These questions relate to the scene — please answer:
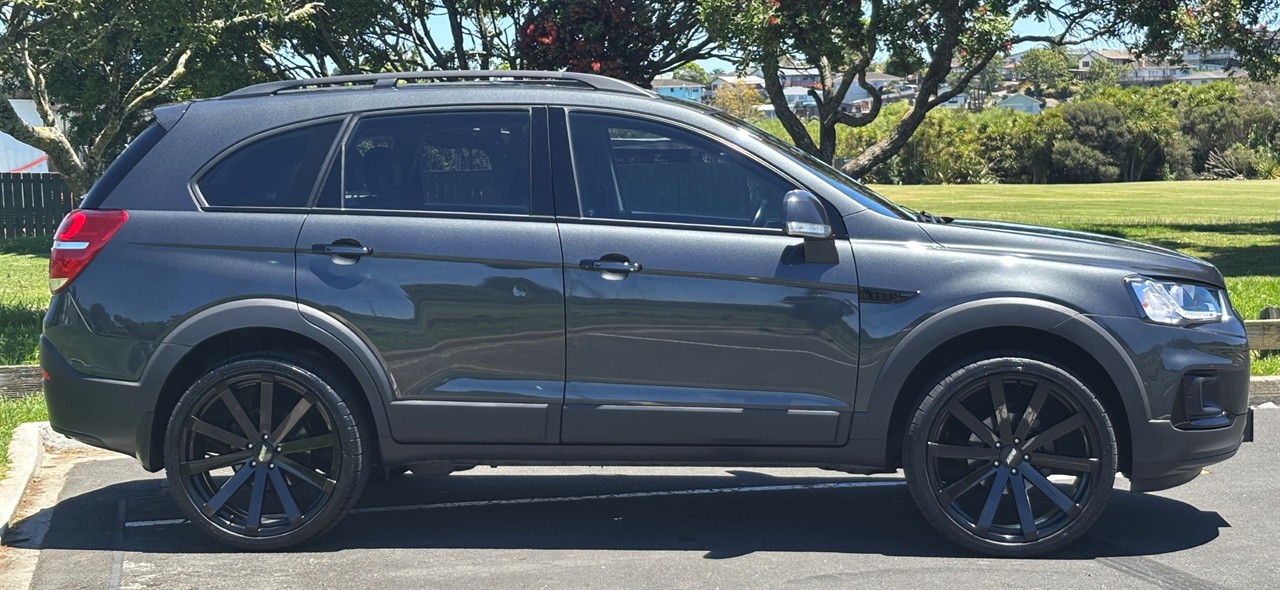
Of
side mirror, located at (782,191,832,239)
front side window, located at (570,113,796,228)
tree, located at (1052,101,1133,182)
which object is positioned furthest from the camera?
tree, located at (1052,101,1133,182)

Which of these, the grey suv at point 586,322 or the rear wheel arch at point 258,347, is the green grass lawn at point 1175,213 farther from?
the rear wheel arch at point 258,347

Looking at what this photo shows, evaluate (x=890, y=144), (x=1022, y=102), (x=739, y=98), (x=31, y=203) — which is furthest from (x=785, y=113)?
(x=1022, y=102)

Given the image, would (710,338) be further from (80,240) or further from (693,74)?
(693,74)

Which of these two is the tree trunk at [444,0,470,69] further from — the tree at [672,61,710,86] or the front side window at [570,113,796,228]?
the front side window at [570,113,796,228]

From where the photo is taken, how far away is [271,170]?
5598 mm

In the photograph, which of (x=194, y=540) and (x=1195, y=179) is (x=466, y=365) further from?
(x=1195, y=179)

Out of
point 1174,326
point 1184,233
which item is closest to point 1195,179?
point 1184,233

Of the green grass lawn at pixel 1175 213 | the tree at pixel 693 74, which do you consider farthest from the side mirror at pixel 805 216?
the tree at pixel 693 74

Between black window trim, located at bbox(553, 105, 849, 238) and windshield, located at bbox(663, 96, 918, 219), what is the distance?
0.43 feet

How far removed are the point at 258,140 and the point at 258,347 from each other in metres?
0.84

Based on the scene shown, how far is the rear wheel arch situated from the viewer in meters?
5.34

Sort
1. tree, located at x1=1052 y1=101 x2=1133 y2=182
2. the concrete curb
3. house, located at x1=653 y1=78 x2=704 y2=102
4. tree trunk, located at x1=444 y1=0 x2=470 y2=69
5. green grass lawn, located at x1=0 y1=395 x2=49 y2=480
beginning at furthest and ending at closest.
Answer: tree, located at x1=1052 y1=101 x2=1133 y2=182
house, located at x1=653 y1=78 x2=704 y2=102
tree trunk, located at x1=444 y1=0 x2=470 y2=69
green grass lawn, located at x1=0 y1=395 x2=49 y2=480
the concrete curb

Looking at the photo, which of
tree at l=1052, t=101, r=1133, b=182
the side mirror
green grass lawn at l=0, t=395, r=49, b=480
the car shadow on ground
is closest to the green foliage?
tree at l=1052, t=101, r=1133, b=182

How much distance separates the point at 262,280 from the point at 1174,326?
3.48m
